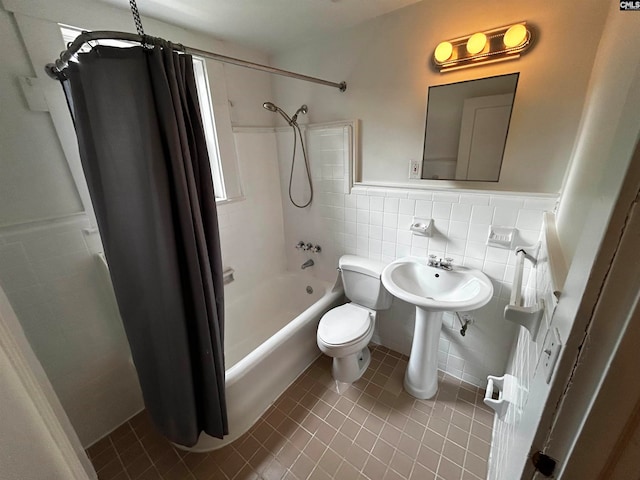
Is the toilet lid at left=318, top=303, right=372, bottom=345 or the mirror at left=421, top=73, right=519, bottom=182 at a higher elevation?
the mirror at left=421, top=73, right=519, bottom=182

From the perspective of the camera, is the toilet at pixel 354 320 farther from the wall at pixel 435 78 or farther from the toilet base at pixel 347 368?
the wall at pixel 435 78

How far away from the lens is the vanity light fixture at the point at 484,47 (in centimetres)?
112

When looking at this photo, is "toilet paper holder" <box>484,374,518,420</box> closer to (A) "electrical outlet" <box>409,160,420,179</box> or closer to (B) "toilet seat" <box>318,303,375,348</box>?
(B) "toilet seat" <box>318,303,375,348</box>

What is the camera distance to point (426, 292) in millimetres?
1558

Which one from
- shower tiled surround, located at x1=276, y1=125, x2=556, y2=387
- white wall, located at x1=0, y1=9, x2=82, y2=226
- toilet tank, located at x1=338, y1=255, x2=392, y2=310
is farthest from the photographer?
toilet tank, located at x1=338, y1=255, x2=392, y2=310

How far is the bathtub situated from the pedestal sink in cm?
62

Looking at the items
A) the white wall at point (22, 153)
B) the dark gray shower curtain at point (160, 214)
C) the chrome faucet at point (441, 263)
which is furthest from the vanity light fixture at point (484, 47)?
the white wall at point (22, 153)

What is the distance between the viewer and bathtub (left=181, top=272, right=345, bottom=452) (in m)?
1.40

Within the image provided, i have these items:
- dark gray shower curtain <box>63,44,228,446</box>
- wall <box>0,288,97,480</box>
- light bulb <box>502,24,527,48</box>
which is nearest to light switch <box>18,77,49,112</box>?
dark gray shower curtain <box>63,44,228,446</box>

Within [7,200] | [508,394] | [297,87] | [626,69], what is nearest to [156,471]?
[7,200]

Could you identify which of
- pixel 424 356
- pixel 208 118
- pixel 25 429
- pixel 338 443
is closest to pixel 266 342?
pixel 338 443

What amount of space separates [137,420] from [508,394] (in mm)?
2014

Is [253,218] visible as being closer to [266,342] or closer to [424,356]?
[266,342]

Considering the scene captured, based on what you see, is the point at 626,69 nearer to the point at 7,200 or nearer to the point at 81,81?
the point at 81,81
